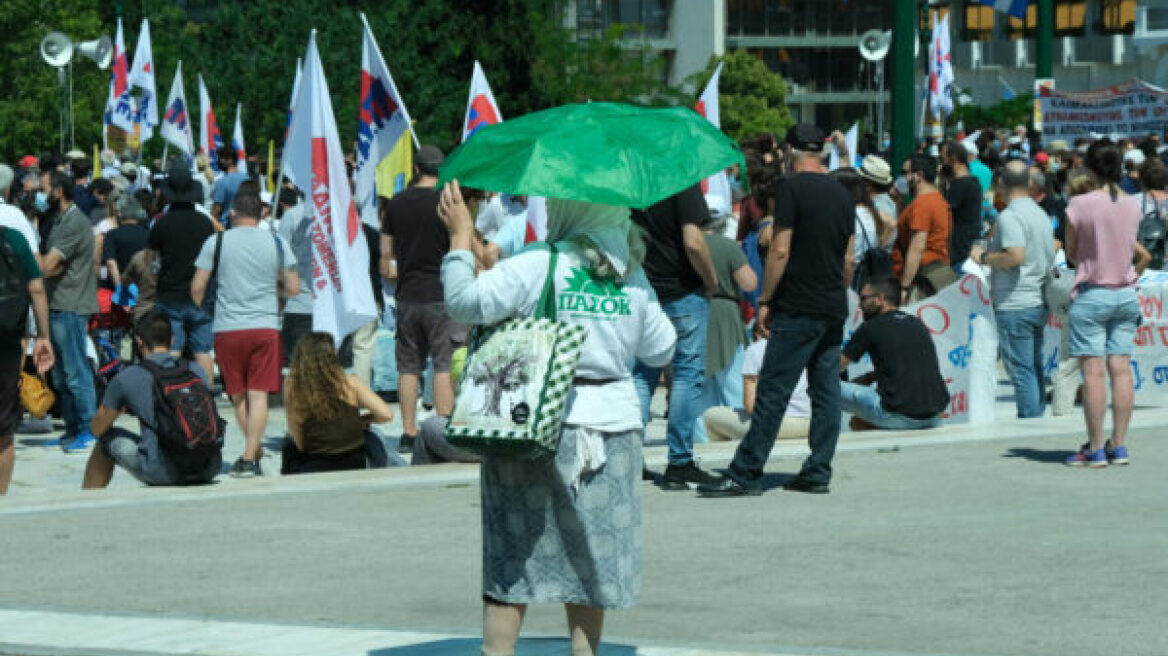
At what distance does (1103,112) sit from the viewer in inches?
984

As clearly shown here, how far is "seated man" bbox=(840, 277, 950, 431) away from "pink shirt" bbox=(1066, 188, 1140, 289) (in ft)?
5.24

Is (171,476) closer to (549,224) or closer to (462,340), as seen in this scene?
(462,340)

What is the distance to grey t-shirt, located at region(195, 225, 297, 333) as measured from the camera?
12.4m

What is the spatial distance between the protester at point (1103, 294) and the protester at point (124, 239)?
8390 mm

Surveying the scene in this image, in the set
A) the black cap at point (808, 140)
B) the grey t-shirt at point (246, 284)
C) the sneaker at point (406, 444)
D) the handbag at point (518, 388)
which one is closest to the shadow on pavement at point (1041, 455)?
the black cap at point (808, 140)

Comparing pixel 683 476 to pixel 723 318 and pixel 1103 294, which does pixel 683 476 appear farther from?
pixel 1103 294

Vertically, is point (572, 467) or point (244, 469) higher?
point (572, 467)

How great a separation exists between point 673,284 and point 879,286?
2.86m

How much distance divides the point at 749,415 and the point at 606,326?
21.6ft

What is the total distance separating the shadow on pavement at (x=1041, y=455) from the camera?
38.7ft

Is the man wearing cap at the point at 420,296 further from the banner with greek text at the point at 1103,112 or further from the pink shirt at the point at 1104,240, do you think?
the banner with greek text at the point at 1103,112

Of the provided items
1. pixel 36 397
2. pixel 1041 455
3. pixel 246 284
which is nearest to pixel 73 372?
pixel 36 397

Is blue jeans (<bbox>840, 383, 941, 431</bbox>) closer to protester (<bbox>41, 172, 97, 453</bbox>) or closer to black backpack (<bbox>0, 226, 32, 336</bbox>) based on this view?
black backpack (<bbox>0, 226, 32, 336</bbox>)

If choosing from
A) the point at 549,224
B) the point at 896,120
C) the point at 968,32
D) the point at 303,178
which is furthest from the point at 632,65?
the point at 549,224
